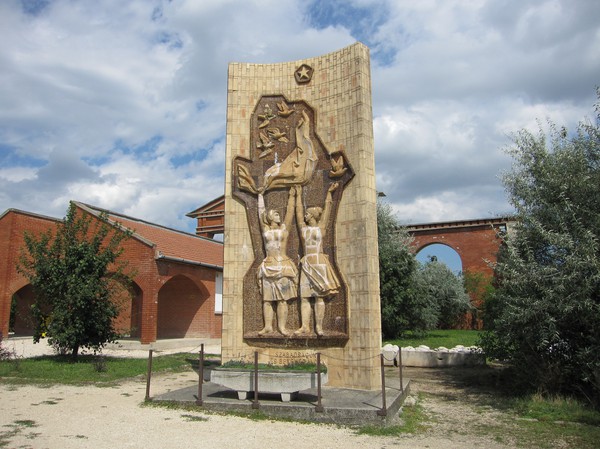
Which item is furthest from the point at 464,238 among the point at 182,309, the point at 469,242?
the point at 182,309

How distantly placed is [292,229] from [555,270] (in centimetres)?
530

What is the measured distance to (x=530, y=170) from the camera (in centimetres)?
1060

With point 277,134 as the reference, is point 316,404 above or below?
below

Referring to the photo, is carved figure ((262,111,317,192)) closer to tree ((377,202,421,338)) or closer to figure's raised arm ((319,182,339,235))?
figure's raised arm ((319,182,339,235))

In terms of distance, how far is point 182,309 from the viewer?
2461 cm

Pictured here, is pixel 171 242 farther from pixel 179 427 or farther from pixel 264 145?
pixel 179 427

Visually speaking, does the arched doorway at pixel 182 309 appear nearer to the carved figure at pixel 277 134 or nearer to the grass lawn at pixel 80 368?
the grass lawn at pixel 80 368

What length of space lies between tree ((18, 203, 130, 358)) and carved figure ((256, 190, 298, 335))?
608cm

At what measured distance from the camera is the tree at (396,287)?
2155cm

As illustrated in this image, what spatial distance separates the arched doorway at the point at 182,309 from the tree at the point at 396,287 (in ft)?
28.7

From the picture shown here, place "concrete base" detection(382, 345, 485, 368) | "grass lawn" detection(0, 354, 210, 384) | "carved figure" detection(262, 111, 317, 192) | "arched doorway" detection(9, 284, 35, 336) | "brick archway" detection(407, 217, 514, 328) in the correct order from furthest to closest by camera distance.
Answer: "brick archway" detection(407, 217, 514, 328) < "arched doorway" detection(9, 284, 35, 336) < "concrete base" detection(382, 345, 485, 368) < "grass lawn" detection(0, 354, 210, 384) < "carved figure" detection(262, 111, 317, 192)

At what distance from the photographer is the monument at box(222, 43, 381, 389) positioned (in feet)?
33.6

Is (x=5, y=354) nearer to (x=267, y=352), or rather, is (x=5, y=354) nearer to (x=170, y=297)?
(x=267, y=352)

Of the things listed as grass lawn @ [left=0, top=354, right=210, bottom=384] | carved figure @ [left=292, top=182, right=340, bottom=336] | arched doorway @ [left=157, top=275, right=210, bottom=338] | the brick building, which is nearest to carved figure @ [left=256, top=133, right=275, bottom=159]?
carved figure @ [left=292, top=182, right=340, bottom=336]
